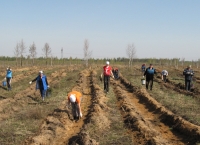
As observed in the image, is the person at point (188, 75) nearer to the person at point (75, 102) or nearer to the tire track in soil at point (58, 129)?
the tire track in soil at point (58, 129)

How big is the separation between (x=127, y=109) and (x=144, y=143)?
186 inches

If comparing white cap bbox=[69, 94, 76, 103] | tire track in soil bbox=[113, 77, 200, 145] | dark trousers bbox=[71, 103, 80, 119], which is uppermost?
white cap bbox=[69, 94, 76, 103]

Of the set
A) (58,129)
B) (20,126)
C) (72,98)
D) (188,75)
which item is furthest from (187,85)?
(20,126)

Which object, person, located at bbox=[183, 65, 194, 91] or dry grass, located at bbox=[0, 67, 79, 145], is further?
person, located at bbox=[183, 65, 194, 91]

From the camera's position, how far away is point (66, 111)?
1203 cm

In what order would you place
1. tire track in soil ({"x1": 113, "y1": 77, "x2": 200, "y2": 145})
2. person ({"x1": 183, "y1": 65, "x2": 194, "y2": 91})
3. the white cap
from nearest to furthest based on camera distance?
tire track in soil ({"x1": 113, "y1": 77, "x2": 200, "y2": 145}), the white cap, person ({"x1": 183, "y1": 65, "x2": 194, "y2": 91})

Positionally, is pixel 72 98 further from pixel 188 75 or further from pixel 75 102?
pixel 188 75

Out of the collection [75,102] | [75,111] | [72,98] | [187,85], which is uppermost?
[72,98]

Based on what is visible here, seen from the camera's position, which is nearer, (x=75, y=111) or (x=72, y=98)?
(x=72, y=98)

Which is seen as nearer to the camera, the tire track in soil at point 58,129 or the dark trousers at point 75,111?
the tire track in soil at point 58,129

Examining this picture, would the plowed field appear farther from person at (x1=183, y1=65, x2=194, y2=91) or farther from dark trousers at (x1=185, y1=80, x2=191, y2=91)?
dark trousers at (x1=185, y1=80, x2=191, y2=91)

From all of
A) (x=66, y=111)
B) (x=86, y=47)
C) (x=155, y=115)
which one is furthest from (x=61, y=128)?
(x=86, y=47)

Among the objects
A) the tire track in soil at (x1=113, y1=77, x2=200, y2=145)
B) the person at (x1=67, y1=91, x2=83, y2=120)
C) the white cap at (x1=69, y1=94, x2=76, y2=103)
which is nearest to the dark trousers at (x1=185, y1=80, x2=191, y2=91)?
the tire track in soil at (x1=113, y1=77, x2=200, y2=145)

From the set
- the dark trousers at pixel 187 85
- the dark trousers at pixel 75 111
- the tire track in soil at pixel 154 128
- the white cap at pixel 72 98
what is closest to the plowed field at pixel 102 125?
the tire track in soil at pixel 154 128
